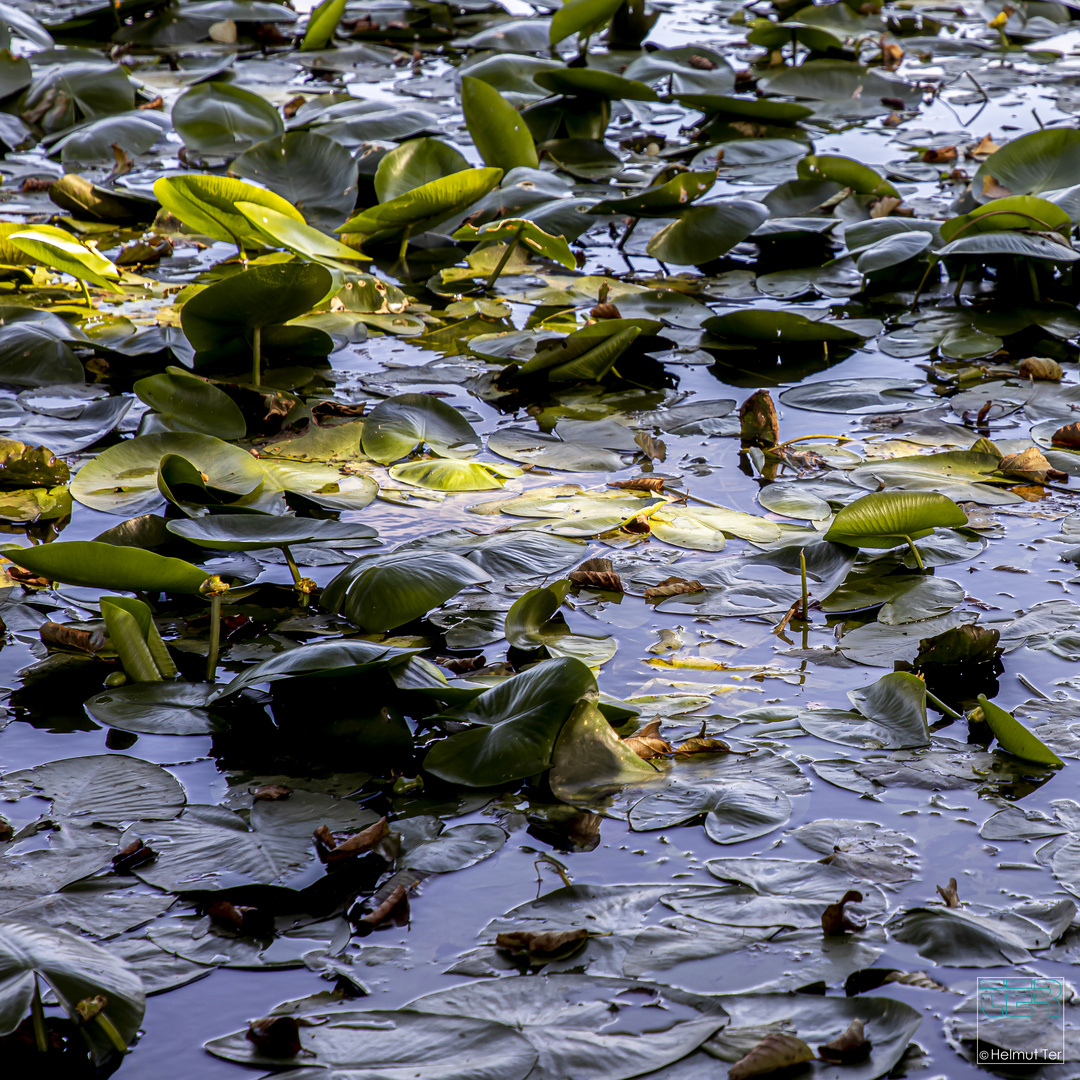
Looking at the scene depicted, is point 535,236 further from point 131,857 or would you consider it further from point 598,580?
point 131,857

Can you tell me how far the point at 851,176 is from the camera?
10.4ft

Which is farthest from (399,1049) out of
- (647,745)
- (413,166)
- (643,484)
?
(413,166)

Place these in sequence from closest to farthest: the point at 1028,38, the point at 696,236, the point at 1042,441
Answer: the point at 1042,441, the point at 696,236, the point at 1028,38

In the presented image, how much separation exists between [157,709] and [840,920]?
0.83m

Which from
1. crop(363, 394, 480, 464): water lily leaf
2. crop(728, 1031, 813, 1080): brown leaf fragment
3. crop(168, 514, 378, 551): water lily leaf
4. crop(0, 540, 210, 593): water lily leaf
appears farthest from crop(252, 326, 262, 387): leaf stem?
crop(728, 1031, 813, 1080): brown leaf fragment

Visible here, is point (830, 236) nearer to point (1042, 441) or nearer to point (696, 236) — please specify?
point (696, 236)

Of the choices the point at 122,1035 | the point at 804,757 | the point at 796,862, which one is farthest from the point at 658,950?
the point at 122,1035

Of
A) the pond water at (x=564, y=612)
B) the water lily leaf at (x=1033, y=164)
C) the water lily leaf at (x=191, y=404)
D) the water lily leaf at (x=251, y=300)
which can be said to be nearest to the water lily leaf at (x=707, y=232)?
the pond water at (x=564, y=612)

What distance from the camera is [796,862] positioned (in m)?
1.23

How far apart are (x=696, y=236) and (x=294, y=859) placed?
204 centimetres

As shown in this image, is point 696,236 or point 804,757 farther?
→ point 696,236

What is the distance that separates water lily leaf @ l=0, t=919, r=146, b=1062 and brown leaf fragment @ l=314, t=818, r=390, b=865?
226 millimetres

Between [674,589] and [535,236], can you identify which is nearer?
[674,589]

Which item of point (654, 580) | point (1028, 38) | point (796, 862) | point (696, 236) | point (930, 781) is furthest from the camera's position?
point (1028, 38)
